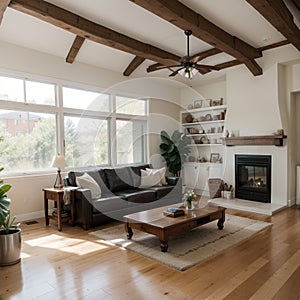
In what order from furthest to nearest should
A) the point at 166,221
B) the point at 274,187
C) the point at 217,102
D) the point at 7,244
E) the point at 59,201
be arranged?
the point at 217,102, the point at 274,187, the point at 59,201, the point at 166,221, the point at 7,244

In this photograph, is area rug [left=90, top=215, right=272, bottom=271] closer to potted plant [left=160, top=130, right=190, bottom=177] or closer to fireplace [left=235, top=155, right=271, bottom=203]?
fireplace [left=235, top=155, right=271, bottom=203]

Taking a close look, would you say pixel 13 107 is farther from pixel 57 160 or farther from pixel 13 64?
pixel 57 160

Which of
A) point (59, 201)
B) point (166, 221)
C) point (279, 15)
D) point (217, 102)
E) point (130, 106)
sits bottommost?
point (166, 221)

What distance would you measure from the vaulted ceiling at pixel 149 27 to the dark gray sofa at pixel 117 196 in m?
2.31

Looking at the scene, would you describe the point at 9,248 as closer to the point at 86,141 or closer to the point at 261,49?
the point at 86,141

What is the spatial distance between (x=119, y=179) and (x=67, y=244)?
6.48ft

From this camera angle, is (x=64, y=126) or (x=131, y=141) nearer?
(x=64, y=126)

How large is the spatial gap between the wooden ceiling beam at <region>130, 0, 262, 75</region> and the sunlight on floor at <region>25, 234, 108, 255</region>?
123 inches

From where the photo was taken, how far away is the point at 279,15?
12.0 ft

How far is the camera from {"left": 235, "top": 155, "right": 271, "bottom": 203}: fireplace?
5.77 metres

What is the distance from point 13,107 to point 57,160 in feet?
4.11

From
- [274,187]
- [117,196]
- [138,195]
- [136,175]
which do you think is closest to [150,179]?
[136,175]

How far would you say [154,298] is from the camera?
2.31 meters

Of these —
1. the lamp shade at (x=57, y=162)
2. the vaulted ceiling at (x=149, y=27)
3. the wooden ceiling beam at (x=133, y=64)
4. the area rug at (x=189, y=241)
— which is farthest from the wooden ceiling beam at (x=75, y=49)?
the area rug at (x=189, y=241)
